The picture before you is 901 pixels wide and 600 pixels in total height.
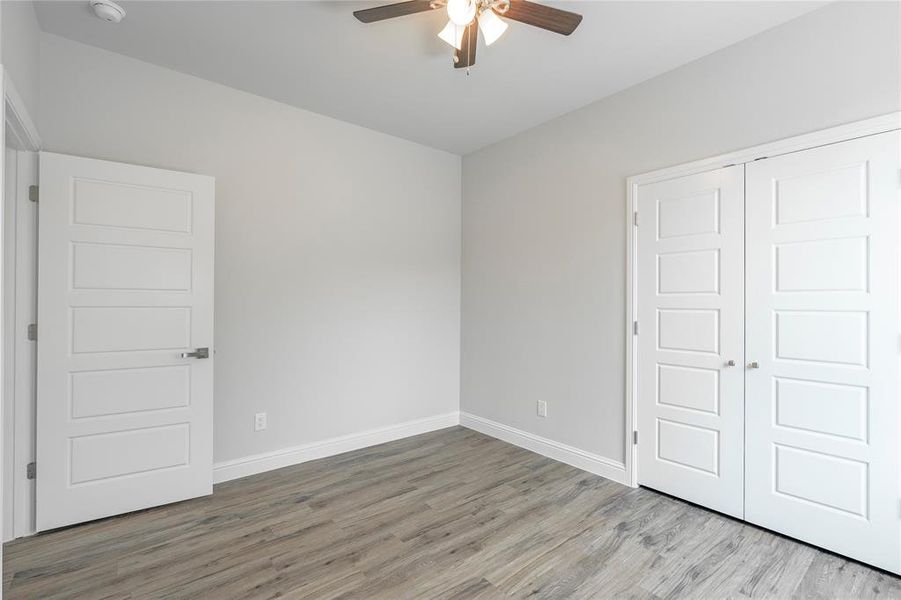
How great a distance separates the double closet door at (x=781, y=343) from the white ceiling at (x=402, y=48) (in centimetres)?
83

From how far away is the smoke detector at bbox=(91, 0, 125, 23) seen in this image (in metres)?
2.31

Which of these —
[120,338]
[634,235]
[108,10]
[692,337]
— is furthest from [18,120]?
[692,337]

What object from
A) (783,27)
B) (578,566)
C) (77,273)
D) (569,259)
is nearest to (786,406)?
(578,566)

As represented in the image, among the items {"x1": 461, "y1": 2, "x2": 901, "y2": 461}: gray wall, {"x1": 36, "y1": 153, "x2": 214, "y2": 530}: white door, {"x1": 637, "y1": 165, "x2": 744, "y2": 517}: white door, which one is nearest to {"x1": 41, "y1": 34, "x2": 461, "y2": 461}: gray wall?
{"x1": 36, "y1": 153, "x2": 214, "y2": 530}: white door

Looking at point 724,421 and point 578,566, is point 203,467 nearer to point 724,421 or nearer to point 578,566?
point 578,566

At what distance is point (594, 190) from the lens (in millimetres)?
3418

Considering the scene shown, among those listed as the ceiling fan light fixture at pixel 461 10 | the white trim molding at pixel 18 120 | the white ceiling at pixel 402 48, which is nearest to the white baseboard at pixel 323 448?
the white trim molding at pixel 18 120

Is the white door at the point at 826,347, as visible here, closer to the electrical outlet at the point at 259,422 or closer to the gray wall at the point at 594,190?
the gray wall at the point at 594,190

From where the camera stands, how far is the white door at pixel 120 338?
2516 mm

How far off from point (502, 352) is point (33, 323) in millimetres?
3373

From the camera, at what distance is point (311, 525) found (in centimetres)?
260

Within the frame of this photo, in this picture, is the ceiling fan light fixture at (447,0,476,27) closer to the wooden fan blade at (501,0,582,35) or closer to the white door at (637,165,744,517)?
the wooden fan blade at (501,0,582,35)

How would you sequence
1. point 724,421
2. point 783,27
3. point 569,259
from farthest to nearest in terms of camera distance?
point 569,259
point 724,421
point 783,27

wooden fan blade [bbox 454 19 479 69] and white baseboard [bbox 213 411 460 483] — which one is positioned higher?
wooden fan blade [bbox 454 19 479 69]
